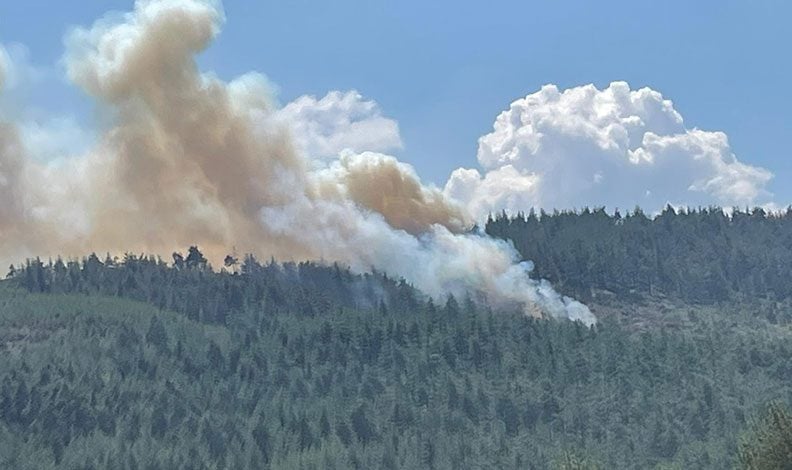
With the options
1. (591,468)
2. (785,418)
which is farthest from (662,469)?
(785,418)

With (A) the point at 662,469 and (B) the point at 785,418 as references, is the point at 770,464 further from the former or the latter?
(A) the point at 662,469

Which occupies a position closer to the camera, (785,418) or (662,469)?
(785,418)

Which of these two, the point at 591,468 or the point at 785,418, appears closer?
the point at 785,418

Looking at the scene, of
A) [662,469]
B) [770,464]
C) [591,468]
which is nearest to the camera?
[770,464]

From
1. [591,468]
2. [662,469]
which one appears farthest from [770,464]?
[662,469]

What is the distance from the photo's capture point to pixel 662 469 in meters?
182

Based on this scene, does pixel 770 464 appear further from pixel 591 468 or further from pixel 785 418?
pixel 591 468

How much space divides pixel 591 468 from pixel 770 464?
1778 inches

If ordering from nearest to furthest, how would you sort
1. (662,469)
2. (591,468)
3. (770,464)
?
(770,464) < (591,468) < (662,469)

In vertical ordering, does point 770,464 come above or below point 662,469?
above

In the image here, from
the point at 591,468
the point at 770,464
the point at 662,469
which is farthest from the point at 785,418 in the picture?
the point at 662,469

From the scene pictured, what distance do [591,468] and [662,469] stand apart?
56.1 m

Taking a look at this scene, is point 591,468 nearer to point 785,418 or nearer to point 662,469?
point 785,418

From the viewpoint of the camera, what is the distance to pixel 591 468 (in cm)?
13175
